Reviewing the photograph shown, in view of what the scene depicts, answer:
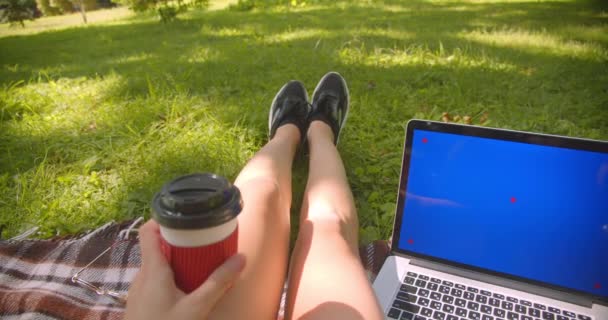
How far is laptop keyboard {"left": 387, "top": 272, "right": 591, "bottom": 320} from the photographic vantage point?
1.10m

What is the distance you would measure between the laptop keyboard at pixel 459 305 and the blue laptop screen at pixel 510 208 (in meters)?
0.08

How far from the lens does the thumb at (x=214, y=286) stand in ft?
2.34

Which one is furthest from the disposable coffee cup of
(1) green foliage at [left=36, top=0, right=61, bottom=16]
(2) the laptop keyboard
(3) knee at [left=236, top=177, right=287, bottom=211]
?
(1) green foliage at [left=36, top=0, right=61, bottom=16]

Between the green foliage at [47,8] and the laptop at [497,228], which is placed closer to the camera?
the laptop at [497,228]

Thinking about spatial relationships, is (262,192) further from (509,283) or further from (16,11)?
(16,11)

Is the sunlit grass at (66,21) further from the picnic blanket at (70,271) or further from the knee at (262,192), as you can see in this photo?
the knee at (262,192)

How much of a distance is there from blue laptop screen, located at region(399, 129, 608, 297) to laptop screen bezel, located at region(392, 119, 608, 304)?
1 cm

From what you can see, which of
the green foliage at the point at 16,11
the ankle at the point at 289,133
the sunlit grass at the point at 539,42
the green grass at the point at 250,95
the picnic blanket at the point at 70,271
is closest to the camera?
the picnic blanket at the point at 70,271

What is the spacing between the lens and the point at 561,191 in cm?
109

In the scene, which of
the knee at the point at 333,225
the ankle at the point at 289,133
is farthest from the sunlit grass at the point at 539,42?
the knee at the point at 333,225

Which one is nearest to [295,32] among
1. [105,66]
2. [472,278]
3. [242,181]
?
[105,66]

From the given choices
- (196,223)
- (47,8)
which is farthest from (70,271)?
(47,8)

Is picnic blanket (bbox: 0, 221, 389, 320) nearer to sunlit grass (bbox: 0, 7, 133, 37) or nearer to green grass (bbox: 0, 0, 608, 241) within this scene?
green grass (bbox: 0, 0, 608, 241)

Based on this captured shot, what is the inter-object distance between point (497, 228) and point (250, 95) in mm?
2209
